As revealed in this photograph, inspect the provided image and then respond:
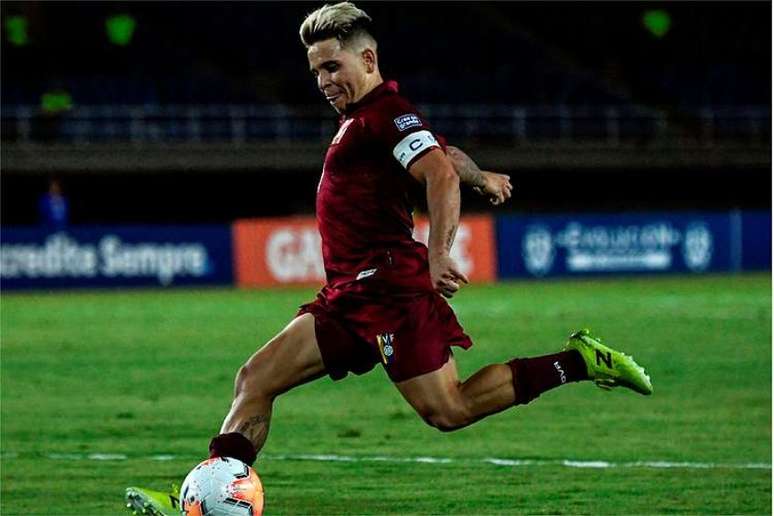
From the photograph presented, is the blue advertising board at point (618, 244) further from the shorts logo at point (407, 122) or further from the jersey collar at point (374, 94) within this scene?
the shorts logo at point (407, 122)

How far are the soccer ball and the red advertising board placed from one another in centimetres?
2071

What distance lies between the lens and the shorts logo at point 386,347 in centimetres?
668

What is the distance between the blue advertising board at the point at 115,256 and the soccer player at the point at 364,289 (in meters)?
21.3

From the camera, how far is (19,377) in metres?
14.1

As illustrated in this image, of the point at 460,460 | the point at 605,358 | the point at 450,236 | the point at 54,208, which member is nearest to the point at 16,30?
the point at 54,208

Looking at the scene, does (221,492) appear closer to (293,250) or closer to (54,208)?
(293,250)

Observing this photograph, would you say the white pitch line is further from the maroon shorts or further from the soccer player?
the maroon shorts

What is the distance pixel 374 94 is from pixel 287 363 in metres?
1.21

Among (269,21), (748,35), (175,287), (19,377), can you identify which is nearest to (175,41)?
(269,21)

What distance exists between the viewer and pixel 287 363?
6789 millimetres

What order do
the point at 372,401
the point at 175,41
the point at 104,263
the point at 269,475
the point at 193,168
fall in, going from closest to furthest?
the point at 269,475 → the point at 372,401 → the point at 104,263 → the point at 193,168 → the point at 175,41

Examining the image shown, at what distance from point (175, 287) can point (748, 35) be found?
1800cm

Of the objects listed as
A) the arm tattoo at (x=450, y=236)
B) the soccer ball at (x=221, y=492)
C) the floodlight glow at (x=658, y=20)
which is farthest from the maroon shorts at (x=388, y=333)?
the floodlight glow at (x=658, y=20)

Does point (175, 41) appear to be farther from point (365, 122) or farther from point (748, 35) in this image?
point (365, 122)
